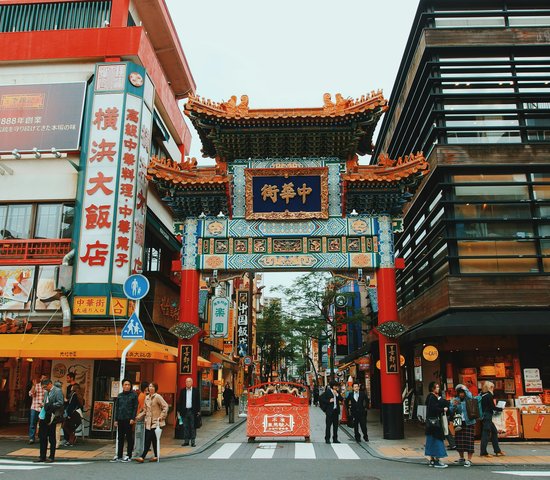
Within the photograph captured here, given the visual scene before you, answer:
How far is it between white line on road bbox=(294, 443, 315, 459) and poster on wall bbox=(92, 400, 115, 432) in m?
6.06

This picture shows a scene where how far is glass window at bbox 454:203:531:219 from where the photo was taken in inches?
726

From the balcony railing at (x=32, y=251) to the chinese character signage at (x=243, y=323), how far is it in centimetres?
2231

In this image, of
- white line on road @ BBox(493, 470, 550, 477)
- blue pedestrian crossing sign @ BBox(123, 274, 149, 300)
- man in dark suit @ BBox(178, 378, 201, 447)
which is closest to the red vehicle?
man in dark suit @ BBox(178, 378, 201, 447)

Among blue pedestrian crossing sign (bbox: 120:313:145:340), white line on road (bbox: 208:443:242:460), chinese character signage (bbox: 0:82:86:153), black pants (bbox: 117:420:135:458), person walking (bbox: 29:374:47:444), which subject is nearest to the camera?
black pants (bbox: 117:420:135:458)

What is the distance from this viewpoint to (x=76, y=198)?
18016 mm

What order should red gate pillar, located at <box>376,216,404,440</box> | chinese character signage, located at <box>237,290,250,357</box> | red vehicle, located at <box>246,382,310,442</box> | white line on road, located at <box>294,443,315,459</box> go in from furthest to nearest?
1. chinese character signage, located at <box>237,290,250,357</box>
2. red gate pillar, located at <box>376,216,404,440</box>
3. red vehicle, located at <box>246,382,310,442</box>
4. white line on road, located at <box>294,443,315,459</box>

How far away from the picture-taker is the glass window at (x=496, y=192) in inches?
732

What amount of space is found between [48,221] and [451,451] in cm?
1542

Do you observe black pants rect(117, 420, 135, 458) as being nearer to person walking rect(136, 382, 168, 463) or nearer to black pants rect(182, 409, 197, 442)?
person walking rect(136, 382, 168, 463)

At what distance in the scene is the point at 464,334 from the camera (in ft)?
51.5

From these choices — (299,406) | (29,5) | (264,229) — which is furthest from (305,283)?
(29,5)

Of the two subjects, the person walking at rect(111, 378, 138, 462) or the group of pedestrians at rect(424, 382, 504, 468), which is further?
the person walking at rect(111, 378, 138, 462)

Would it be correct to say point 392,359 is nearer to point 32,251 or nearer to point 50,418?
point 50,418

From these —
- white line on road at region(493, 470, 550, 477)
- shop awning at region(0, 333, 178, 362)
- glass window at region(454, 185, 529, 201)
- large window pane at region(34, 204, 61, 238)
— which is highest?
glass window at region(454, 185, 529, 201)
